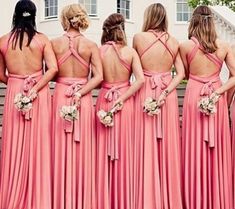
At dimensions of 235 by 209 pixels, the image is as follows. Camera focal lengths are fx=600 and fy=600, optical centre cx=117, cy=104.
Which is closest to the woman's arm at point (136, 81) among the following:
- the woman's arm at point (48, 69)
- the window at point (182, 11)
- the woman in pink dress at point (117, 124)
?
the woman in pink dress at point (117, 124)

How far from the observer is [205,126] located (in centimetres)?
615

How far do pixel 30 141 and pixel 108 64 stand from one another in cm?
111

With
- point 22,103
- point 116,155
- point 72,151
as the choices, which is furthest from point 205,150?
point 22,103

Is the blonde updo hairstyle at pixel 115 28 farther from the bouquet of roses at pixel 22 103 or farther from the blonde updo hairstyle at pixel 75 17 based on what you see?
the bouquet of roses at pixel 22 103

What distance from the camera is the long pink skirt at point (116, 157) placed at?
601 cm

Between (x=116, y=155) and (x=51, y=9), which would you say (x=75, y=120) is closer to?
(x=116, y=155)

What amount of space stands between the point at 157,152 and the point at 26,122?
4.44ft

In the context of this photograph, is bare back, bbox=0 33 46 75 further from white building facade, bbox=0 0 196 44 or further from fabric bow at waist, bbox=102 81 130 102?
white building facade, bbox=0 0 196 44

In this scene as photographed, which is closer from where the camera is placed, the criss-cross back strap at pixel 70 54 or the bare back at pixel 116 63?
the criss-cross back strap at pixel 70 54

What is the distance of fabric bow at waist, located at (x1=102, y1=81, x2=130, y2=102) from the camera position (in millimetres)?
6059

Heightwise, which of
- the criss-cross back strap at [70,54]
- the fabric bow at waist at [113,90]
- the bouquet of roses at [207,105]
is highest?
the criss-cross back strap at [70,54]

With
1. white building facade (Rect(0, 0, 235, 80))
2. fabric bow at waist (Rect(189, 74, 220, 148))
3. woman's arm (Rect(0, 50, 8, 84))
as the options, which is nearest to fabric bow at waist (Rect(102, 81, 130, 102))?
fabric bow at waist (Rect(189, 74, 220, 148))

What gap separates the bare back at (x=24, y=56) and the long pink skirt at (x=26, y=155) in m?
0.08

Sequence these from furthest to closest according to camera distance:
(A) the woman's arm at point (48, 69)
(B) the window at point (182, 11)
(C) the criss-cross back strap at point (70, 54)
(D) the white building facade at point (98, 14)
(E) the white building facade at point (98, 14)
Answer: (B) the window at point (182, 11), (D) the white building facade at point (98, 14), (E) the white building facade at point (98, 14), (C) the criss-cross back strap at point (70, 54), (A) the woman's arm at point (48, 69)
